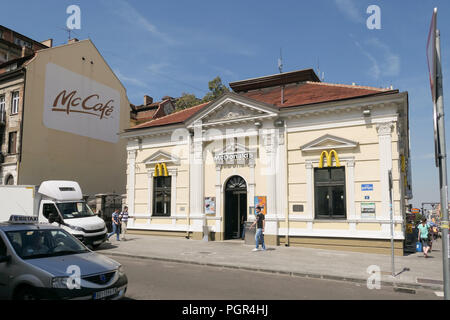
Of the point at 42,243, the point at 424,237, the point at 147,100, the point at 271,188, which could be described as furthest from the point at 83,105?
the point at 424,237

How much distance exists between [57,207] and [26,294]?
33.9 ft

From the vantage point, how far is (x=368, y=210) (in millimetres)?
14445

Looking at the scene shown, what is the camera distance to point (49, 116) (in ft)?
89.8

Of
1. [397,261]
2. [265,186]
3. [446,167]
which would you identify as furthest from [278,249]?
[446,167]

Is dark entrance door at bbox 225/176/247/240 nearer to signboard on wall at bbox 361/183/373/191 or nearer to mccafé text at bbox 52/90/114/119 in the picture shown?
signboard on wall at bbox 361/183/373/191

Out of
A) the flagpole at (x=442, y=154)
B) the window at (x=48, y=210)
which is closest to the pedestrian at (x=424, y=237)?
the flagpole at (x=442, y=154)

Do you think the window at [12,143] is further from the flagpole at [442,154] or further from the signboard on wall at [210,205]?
the flagpole at [442,154]

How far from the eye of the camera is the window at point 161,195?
1956cm

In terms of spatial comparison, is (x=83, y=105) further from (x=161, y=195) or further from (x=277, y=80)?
(x=277, y=80)

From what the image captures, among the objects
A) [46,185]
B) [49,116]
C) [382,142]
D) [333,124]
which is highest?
[49,116]

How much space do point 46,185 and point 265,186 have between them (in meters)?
9.97

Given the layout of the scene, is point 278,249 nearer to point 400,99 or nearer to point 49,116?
point 400,99

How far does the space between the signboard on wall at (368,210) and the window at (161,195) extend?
1016cm

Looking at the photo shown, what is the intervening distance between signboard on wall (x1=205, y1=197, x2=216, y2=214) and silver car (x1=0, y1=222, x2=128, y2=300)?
451 inches
